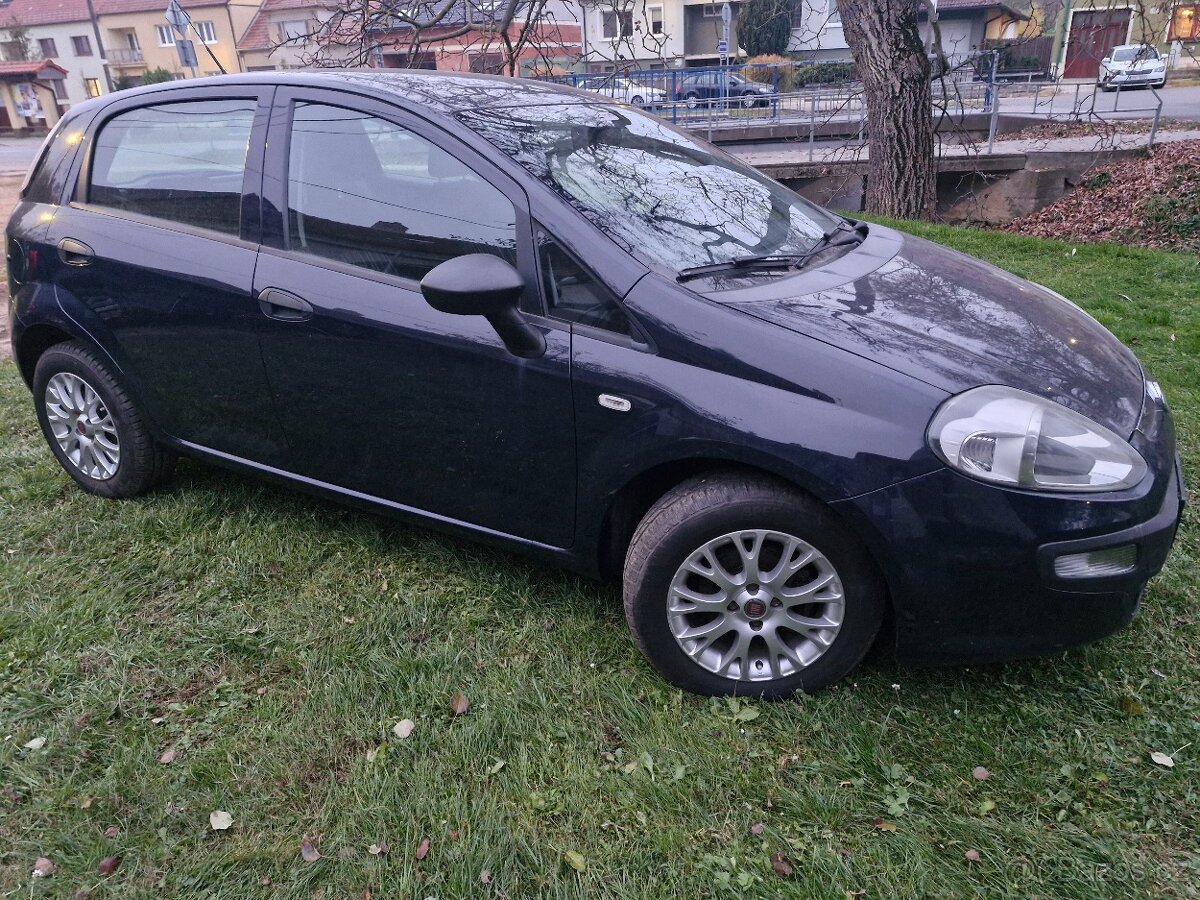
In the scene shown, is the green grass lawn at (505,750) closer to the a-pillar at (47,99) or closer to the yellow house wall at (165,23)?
the yellow house wall at (165,23)

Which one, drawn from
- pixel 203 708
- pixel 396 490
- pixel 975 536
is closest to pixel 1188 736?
pixel 975 536

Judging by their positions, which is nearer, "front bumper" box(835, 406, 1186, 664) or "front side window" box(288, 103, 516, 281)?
"front bumper" box(835, 406, 1186, 664)

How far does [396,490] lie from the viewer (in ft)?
10.00

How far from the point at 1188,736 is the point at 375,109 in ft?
10.0

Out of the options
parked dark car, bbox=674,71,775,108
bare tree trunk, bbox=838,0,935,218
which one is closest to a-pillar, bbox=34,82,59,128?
parked dark car, bbox=674,71,775,108

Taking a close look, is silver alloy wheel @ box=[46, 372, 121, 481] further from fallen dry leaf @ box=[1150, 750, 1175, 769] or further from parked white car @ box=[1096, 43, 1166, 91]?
parked white car @ box=[1096, 43, 1166, 91]

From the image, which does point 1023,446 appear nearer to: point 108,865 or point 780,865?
point 780,865

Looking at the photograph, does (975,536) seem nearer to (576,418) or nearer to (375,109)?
(576,418)

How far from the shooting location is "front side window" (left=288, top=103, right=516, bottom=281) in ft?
9.00

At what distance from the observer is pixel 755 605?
8.27ft

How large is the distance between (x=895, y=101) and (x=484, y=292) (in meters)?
7.10

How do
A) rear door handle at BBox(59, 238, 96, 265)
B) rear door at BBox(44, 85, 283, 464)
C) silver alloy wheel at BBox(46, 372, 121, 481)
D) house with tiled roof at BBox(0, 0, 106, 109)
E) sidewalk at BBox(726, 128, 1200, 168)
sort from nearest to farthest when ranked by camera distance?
1. rear door at BBox(44, 85, 283, 464)
2. rear door handle at BBox(59, 238, 96, 265)
3. silver alloy wheel at BBox(46, 372, 121, 481)
4. sidewalk at BBox(726, 128, 1200, 168)
5. house with tiled roof at BBox(0, 0, 106, 109)

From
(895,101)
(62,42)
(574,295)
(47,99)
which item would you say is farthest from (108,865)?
(62,42)

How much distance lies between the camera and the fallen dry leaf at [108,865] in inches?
84.8
